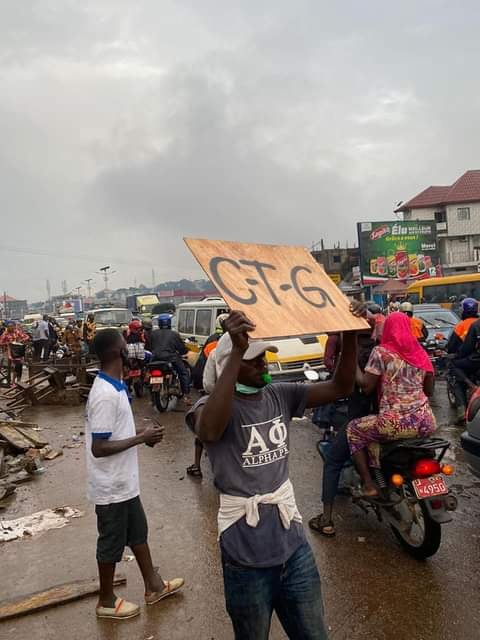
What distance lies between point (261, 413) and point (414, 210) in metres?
51.7

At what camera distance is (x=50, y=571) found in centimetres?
386

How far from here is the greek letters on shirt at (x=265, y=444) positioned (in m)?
2.09

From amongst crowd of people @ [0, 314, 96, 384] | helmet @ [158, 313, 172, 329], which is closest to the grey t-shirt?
helmet @ [158, 313, 172, 329]

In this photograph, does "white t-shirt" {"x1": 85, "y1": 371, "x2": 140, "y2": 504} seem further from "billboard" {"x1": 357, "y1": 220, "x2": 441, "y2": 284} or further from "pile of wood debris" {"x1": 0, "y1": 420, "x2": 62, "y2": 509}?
"billboard" {"x1": 357, "y1": 220, "x2": 441, "y2": 284}

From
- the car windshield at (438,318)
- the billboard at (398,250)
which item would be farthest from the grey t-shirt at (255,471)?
the billboard at (398,250)

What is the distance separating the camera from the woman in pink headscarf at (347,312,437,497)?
3670 mm

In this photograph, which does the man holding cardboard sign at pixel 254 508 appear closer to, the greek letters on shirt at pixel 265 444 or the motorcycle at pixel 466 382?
the greek letters on shirt at pixel 265 444

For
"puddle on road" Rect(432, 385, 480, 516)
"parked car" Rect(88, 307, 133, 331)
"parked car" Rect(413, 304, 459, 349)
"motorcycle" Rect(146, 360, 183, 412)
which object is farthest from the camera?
"parked car" Rect(88, 307, 133, 331)

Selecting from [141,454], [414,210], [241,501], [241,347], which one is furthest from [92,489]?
[414,210]

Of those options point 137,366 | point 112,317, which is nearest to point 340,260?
point 112,317

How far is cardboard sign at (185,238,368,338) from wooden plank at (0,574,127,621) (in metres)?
2.66

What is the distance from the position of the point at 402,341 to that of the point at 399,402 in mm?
442

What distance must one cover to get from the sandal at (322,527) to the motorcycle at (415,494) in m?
0.36

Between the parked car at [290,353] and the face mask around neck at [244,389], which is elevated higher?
the face mask around neck at [244,389]
